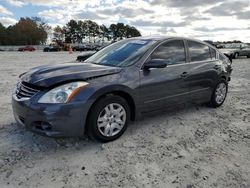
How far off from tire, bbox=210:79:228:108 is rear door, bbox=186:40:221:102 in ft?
0.62

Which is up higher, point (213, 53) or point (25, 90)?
point (213, 53)

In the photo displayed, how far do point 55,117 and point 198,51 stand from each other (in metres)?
3.26

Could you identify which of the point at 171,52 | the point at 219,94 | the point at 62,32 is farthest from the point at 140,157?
the point at 62,32

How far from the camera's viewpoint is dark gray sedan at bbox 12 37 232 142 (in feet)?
10.8

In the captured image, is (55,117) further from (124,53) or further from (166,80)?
(166,80)

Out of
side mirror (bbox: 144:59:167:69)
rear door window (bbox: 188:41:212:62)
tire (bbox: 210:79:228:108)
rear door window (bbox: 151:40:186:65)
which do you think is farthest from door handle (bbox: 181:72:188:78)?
tire (bbox: 210:79:228:108)

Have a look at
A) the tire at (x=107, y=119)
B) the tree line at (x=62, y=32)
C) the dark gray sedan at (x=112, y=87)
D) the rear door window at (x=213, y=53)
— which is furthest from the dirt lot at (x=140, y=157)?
the tree line at (x=62, y=32)

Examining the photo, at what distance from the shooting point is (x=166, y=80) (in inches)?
169

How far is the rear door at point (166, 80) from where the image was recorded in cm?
406

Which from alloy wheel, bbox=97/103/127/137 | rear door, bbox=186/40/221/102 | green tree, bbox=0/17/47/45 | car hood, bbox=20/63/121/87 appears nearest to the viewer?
car hood, bbox=20/63/121/87

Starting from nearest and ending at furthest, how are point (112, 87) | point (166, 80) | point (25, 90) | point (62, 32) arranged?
1. point (25, 90)
2. point (112, 87)
3. point (166, 80)
4. point (62, 32)

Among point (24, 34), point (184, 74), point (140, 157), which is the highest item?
point (24, 34)

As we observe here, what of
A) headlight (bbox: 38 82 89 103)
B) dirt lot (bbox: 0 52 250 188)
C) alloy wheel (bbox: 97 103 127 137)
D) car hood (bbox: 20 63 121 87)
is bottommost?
dirt lot (bbox: 0 52 250 188)

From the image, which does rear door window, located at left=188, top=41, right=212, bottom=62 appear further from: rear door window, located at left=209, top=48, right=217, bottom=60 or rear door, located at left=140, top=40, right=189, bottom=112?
rear door, located at left=140, top=40, right=189, bottom=112
